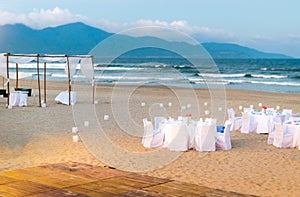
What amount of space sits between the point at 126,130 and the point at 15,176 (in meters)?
7.01

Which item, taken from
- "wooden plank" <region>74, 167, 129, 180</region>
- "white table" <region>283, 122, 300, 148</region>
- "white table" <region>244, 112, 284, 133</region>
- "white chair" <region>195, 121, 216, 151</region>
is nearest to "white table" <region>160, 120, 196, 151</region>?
"white chair" <region>195, 121, 216, 151</region>

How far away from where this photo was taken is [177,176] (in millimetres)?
7426

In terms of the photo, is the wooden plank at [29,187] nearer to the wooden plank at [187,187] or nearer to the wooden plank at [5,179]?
the wooden plank at [5,179]

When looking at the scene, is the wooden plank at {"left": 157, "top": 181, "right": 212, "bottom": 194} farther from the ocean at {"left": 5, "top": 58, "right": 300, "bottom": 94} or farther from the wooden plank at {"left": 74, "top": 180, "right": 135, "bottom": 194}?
the ocean at {"left": 5, "top": 58, "right": 300, "bottom": 94}

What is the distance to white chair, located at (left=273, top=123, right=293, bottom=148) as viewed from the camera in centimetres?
1004

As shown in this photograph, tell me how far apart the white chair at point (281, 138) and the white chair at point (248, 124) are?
1.93 metres

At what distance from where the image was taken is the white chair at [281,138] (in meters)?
10.0

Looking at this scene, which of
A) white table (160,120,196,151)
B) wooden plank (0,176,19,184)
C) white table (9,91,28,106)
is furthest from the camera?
white table (9,91,28,106)

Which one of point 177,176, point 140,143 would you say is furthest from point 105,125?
point 177,176

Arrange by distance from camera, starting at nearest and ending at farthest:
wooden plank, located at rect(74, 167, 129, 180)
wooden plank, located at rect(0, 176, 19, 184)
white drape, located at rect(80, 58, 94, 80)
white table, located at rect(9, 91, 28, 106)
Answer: wooden plank, located at rect(0, 176, 19, 184) < wooden plank, located at rect(74, 167, 129, 180) < white table, located at rect(9, 91, 28, 106) < white drape, located at rect(80, 58, 94, 80)

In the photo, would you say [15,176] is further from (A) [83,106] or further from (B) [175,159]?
(A) [83,106]

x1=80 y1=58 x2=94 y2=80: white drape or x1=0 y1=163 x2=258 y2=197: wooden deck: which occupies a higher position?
x1=80 y1=58 x2=94 y2=80: white drape

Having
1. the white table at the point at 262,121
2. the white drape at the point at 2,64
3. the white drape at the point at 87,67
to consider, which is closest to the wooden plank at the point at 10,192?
the white table at the point at 262,121

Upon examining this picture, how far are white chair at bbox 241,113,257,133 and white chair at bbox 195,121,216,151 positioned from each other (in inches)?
114
